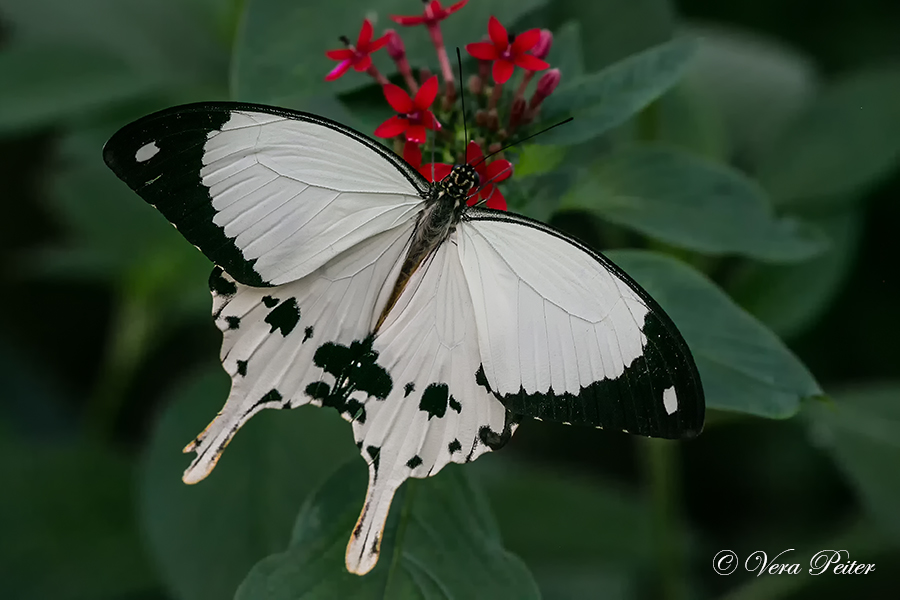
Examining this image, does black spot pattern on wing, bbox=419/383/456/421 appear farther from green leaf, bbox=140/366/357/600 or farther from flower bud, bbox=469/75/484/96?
flower bud, bbox=469/75/484/96

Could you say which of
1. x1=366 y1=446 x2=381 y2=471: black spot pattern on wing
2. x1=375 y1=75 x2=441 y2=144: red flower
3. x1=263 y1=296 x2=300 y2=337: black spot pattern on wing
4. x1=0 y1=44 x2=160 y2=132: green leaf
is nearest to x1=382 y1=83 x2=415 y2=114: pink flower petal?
x1=375 y1=75 x2=441 y2=144: red flower

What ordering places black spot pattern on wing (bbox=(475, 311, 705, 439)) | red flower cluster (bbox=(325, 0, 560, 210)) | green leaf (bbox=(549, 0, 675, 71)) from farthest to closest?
green leaf (bbox=(549, 0, 675, 71)), red flower cluster (bbox=(325, 0, 560, 210)), black spot pattern on wing (bbox=(475, 311, 705, 439))

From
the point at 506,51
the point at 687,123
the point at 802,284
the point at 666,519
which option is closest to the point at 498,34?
the point at 506,51

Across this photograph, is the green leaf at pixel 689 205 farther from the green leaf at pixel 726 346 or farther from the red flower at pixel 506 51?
the red flower at pixel 506 51

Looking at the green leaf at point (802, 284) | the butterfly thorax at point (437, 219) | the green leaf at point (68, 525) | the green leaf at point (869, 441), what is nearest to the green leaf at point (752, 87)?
the green leaf at point (802, 284)

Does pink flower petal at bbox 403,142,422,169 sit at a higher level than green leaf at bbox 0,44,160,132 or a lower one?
lower

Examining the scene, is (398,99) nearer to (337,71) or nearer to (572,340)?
(337,71)

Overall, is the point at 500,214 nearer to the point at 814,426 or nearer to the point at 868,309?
the point at 814,426
